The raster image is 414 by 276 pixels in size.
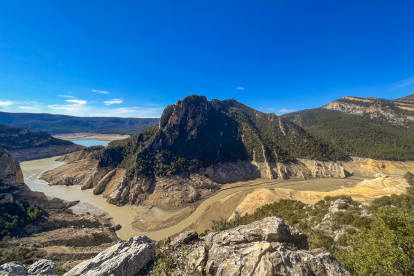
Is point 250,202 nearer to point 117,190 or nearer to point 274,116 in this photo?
point 117,190

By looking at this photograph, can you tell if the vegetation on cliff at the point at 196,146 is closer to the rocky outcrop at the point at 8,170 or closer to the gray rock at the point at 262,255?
the rocky outcrop at the point at 8,170

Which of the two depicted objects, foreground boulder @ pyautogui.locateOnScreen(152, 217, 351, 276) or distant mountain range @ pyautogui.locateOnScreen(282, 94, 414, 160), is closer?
foreground boulder @ pyautogui.locateOnScreen(152, 217, 351, 276)

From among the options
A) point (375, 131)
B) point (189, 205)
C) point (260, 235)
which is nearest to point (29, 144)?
point (189, 205)

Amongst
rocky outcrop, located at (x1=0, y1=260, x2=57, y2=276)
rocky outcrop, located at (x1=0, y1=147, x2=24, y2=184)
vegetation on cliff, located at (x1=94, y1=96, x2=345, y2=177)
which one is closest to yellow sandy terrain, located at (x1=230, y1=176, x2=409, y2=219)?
vegetation on cliff, located at (x1=94, y1=96, x2=345, y2=177)

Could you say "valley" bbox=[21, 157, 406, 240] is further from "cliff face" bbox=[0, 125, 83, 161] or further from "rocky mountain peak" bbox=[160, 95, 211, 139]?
"cliff face" bbox=[0, 125, 83, 161]

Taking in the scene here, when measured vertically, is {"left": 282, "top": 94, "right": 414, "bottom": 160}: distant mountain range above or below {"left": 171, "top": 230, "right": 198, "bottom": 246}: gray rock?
above

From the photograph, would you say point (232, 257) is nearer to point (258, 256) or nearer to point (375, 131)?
point (258, 256)

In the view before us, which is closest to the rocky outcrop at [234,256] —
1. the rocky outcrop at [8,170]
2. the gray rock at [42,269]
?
the gray rock at [42,269]
